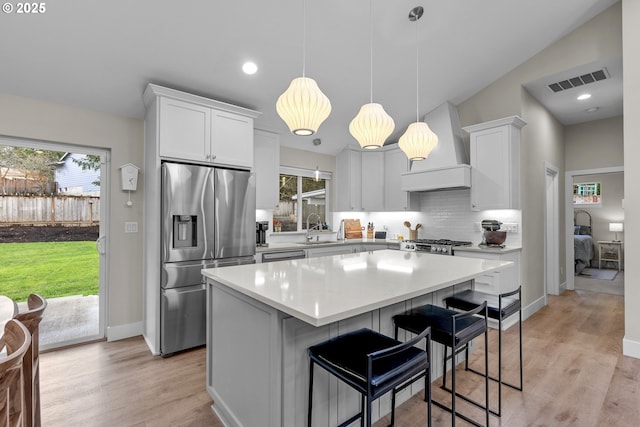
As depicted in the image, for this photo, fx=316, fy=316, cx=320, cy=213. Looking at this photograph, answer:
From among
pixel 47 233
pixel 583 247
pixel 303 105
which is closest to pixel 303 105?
pixel 303 105

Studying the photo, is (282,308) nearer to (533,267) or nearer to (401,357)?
(401,357)

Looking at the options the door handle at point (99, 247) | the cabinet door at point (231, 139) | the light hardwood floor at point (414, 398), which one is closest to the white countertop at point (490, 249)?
the light hardwood floor at point (414, 398)

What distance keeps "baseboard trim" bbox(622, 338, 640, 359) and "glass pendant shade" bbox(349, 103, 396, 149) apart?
3.08m

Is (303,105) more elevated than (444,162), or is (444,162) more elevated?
(444,162)

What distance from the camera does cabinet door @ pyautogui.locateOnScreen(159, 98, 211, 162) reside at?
296cm

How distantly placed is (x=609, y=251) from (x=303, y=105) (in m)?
9.05

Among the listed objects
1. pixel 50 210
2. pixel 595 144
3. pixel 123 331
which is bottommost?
pixel 123 331

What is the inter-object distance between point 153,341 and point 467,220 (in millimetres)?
4170

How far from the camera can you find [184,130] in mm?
3064

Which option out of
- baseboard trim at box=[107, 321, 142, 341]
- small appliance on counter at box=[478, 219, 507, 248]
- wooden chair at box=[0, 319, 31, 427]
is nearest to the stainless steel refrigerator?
baseboard trim at box=[107, 321, 142, 341]

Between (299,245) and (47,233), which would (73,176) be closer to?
(47,233)

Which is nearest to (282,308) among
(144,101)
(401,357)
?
(401,357)

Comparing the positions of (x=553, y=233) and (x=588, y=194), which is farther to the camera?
(x=588, y=194)

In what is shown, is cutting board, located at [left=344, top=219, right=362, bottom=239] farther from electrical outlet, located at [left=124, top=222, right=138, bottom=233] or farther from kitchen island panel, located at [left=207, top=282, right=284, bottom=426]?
kitchen island panel, located at [left=207, top=282, right=284, bottom=426]
